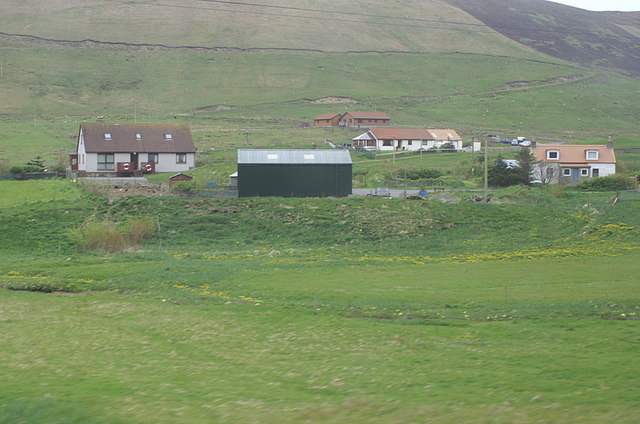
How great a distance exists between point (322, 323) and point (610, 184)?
58675 millimetres

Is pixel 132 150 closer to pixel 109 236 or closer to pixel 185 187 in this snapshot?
pixel 185 187

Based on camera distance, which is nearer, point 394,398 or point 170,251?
point 394,398

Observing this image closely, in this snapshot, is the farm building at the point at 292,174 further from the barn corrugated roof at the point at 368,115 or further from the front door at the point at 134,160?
the barn corrugated roof at the point at 368,115

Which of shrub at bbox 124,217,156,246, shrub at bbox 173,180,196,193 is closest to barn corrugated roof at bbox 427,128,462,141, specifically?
shrub at bbox 173,180,196,193

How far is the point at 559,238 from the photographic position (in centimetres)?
4556

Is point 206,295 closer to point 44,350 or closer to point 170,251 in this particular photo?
point 44,350

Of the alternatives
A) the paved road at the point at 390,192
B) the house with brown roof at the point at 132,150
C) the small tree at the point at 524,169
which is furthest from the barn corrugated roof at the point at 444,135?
the paved road at the point at 390,192

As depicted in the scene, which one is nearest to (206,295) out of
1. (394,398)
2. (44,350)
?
(44,350)

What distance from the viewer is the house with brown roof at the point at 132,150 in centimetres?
7881

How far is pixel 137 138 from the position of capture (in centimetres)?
8188

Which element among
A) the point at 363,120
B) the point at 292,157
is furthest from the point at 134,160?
the point at 363,120

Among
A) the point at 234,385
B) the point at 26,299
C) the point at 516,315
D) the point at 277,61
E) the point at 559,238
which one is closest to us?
the point at 234,385

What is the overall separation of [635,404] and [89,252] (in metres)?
35.9

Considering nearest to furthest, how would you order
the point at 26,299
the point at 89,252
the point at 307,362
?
the point at 307,362
the point at 26,299
the point at 89,252
